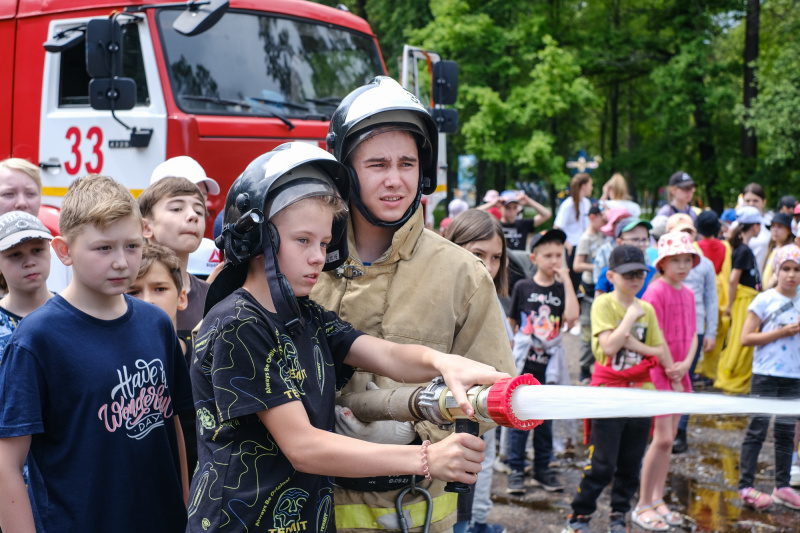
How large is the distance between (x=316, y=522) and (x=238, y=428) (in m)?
0.36

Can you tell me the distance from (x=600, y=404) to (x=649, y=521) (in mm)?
4256

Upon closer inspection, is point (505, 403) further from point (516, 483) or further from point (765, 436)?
point (765, 436)

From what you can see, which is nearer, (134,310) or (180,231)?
(134,310)

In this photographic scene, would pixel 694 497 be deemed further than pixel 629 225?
No

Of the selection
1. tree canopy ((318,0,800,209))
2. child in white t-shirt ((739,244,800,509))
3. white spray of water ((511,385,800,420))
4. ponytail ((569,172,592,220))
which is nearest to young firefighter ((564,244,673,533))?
child in white t-shirt ((739,244,800,509))

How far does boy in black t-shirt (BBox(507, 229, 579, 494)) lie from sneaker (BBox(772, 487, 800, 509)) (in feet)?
5.29

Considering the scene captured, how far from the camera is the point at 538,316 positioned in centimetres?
617

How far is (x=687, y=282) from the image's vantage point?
729 centimetres

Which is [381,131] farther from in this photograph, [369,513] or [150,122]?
[150,122]

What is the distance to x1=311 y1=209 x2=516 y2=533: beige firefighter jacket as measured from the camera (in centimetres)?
245

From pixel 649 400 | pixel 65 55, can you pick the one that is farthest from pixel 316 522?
pixel 65 55

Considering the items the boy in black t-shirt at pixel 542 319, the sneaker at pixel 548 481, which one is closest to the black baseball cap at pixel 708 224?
the boy in black t-shirt at pixel 542 319

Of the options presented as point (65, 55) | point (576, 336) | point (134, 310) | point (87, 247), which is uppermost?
point (65, 55)

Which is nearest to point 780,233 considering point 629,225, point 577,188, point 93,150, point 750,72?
point 629,225
